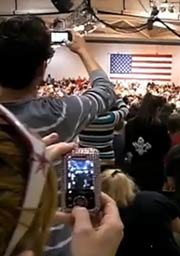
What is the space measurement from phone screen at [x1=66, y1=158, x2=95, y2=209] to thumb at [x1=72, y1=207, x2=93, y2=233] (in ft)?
0.25

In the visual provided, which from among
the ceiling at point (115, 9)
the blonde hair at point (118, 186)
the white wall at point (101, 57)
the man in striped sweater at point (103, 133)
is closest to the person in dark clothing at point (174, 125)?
the man in striped sweater at point (103, 133)

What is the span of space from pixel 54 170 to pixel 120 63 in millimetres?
18859

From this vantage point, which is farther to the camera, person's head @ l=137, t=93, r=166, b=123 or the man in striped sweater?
person's head @ l=137, t=93, r=166, b=123

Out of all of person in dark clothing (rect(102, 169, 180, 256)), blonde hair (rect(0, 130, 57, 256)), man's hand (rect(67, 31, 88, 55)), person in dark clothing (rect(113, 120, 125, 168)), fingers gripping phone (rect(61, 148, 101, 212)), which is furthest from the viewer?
person in dark clothing (rect(113, 120, 125, 168))

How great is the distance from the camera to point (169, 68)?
19531mm

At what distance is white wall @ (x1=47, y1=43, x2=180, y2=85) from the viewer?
19.4 m

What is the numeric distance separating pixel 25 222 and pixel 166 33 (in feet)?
57.6

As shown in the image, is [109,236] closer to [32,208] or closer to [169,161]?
[32,208]

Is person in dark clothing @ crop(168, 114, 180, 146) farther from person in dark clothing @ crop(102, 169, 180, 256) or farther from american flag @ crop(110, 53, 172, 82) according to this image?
american flag @ crop(110, 53, 172, 82)

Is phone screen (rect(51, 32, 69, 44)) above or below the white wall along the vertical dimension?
below

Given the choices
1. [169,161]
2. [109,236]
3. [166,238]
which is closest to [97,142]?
[169,161]

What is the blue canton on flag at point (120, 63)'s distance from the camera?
1936 cm

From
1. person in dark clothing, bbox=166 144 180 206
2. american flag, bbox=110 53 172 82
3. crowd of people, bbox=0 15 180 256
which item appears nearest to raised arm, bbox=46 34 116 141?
crowd of people, bbox=0 15 180 256

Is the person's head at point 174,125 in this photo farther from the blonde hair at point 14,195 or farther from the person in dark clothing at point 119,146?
the blonde hair at point 14,195
